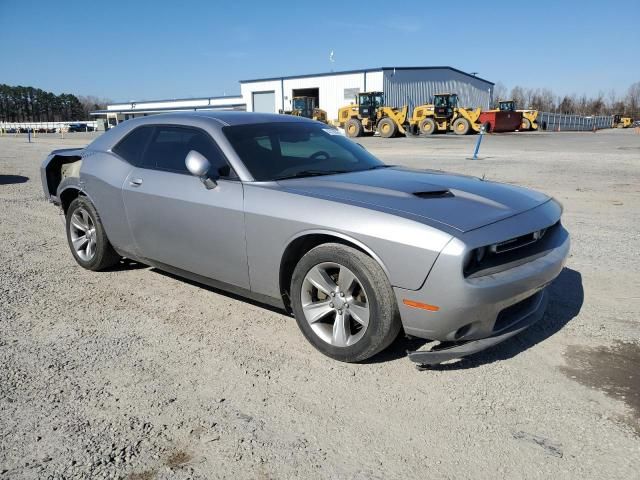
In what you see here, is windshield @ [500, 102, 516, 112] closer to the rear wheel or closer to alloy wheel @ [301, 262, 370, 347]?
the rear wheel

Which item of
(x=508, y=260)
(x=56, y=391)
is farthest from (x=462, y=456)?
(x=56, y=391)

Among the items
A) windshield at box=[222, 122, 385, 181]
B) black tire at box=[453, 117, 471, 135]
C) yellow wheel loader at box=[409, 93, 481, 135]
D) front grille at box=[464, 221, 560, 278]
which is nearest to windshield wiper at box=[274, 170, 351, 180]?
windshield at box=[222, 122, 385, 181]

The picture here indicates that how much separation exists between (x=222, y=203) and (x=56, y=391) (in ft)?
5.09

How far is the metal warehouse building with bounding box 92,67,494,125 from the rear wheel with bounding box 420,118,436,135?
15983mm

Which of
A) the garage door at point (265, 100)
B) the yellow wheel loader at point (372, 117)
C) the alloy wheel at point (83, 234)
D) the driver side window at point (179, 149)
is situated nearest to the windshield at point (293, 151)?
the driver side window at point (179, 149)

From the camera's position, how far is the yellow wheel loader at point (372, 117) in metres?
33.9

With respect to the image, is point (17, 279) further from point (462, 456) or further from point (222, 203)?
point (462, 456)

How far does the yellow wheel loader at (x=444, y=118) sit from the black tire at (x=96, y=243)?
3203 cm

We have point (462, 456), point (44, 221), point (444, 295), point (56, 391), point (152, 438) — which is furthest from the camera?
point (44, 221)

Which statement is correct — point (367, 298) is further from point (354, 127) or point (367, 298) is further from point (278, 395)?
point (354, 127)

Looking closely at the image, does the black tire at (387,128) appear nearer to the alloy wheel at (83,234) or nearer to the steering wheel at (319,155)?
the alloy wheel at (83,234)

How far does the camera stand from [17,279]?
481cm

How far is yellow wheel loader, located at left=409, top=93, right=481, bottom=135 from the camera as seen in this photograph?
3494 cm

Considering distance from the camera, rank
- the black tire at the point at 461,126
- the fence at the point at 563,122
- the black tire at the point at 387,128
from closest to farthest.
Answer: the black tire at the point at 387,128 → the black tire at the point at 461,126 → the fence at the point at 563,122
